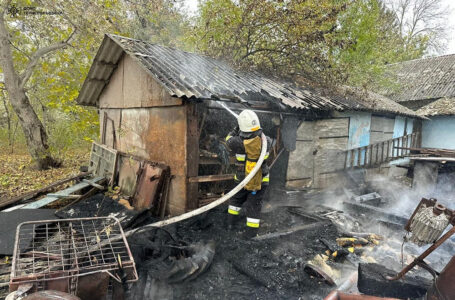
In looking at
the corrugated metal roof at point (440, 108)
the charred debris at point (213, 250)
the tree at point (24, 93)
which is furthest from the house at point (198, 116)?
the corrugated metal roof at point (440, 108)

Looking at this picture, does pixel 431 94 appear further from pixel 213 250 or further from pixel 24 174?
pixel 24 174

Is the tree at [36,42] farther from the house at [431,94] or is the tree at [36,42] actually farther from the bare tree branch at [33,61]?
the house at [431,94]

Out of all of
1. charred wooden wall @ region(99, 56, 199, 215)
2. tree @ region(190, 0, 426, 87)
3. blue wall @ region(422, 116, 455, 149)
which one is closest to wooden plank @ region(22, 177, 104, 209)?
charred wooden wall @ region(99, 56, 199, 215)

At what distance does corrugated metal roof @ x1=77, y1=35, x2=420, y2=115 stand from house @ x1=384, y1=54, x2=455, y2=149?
424 inches

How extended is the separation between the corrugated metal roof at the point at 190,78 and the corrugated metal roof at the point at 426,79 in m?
12.7

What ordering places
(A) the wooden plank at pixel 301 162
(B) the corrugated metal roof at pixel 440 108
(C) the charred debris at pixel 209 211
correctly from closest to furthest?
1. (C) the charred debris at pixel 209 211
2. (A) the wooden plank at pixel 301 162
3. (B) the corrugated metal roof at pixel 440 108

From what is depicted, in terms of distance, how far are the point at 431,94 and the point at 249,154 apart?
1882cm

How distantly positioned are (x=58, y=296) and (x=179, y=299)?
6.04ft

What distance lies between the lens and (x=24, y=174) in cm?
998

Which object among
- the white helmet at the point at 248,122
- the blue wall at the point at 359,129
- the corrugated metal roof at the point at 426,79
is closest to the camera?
the white helmet at the point at 248,122

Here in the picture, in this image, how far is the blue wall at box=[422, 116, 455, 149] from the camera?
1526 cm

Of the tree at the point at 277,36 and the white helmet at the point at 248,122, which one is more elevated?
the tree at the point at 277,36

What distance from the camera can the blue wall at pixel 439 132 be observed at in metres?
15.3

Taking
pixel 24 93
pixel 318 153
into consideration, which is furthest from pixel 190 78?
pixel 24 93
